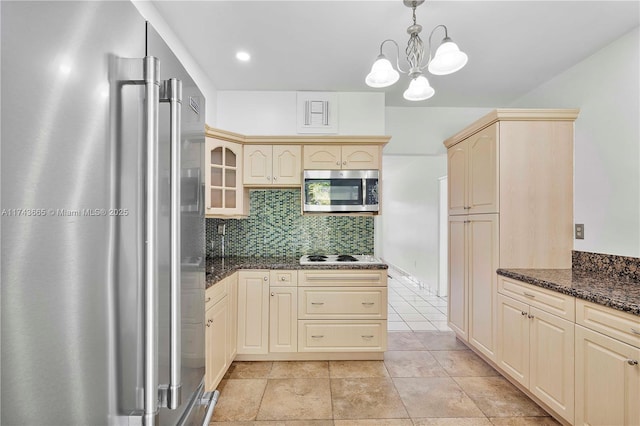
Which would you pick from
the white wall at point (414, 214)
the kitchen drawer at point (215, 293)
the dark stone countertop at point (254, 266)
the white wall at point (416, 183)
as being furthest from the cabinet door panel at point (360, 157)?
the kitchen drawer at point (215, 293)

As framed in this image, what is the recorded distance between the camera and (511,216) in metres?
2.51

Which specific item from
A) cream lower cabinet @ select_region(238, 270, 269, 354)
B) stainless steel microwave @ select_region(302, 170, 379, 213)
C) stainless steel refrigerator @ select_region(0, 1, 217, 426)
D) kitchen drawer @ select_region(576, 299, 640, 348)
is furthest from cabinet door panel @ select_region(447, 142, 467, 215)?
stainless steel refrigerator @ select_region(0, 1, 217, 426)

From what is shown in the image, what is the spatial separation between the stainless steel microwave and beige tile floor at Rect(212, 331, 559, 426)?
4.72ft

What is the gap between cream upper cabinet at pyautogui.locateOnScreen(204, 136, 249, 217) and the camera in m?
2.75

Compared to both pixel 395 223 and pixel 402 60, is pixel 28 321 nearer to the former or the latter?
pixel 402 60

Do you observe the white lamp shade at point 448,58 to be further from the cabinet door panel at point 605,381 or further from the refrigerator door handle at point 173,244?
the cabinet door panel at point 605,381

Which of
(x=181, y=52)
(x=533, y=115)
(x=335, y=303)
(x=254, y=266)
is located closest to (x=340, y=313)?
(x=335, y=303)

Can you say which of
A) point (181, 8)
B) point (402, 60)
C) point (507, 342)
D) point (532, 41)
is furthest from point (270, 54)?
point (507, 342)

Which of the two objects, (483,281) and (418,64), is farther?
(483,281)

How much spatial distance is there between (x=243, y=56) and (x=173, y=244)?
2424mm

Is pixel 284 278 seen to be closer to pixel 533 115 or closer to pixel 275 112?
pixel 275 112

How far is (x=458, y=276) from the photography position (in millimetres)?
3184

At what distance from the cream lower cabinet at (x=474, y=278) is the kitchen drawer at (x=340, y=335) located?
0.86 m

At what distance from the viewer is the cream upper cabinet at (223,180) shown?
2752 mm
